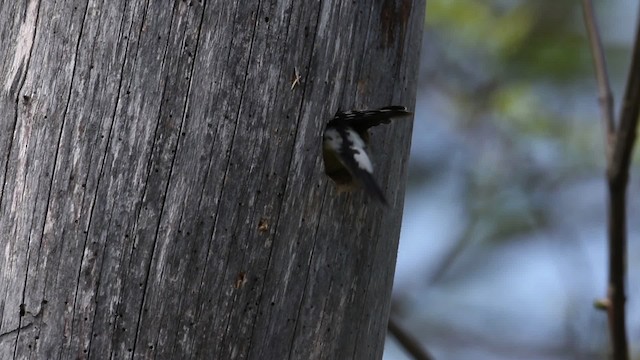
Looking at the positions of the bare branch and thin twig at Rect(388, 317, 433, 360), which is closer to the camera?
the bare branch

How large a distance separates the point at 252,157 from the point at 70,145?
0.35m

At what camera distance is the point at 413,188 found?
671cm

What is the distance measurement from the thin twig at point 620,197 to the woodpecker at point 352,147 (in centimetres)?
100

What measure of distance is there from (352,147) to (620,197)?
1149 mm

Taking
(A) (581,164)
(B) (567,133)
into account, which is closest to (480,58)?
(B) (567,133)

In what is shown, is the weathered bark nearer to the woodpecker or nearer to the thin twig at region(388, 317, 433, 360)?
the woodpecker

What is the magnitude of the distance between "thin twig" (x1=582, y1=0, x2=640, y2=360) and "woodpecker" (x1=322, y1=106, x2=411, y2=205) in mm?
996

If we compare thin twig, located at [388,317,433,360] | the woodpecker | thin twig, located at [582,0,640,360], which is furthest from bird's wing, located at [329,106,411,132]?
thin twig, located at [388,317,433,360]

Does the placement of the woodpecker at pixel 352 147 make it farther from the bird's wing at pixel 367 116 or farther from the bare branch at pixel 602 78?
the bare branch at pixel 602 78

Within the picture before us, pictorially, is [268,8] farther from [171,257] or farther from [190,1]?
[171,257]

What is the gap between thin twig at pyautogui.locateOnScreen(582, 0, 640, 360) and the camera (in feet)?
8.58

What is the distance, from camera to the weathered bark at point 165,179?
5.77 ft

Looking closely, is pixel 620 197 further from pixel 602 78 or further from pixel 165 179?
pixel 165 179

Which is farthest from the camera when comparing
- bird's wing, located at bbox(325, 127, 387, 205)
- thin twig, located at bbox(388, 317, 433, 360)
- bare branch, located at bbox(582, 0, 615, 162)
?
thin twig, located at bbox(388, 317, 433, 360)
